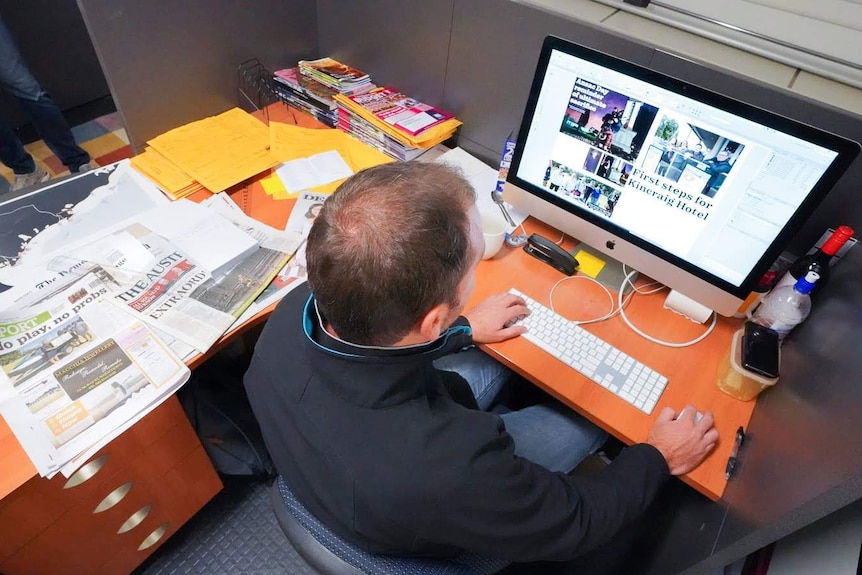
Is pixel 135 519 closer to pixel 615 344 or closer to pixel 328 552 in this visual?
pixel 328 552

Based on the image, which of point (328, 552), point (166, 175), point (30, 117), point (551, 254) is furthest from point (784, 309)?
point (30, 117)

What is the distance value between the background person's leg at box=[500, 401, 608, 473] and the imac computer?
0.37 metres

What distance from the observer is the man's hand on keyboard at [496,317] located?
3.41ft

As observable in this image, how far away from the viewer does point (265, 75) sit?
1597 millimetres

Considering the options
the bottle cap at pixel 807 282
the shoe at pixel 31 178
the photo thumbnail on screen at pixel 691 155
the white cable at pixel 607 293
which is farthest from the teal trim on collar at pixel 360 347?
the shoe at pixel 31 178

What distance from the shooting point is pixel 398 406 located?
691 mm

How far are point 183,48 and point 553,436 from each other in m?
1.38

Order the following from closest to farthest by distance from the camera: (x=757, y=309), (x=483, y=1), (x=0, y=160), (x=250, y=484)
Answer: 1. (x=757, y=309)
2. (x=483, y=1)
3. (x=250, y=484)
4. (x=0, y=160)

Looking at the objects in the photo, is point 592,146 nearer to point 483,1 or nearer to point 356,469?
point 483,1

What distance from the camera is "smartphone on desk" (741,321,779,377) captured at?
35.3 inches

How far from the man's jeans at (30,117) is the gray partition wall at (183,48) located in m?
1.24

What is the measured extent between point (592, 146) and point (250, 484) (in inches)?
52.3

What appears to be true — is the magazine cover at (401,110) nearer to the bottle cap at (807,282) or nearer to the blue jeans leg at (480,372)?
the blue jeans leg at (480,372)

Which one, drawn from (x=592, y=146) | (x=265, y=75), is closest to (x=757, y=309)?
(x=592, y=146)
